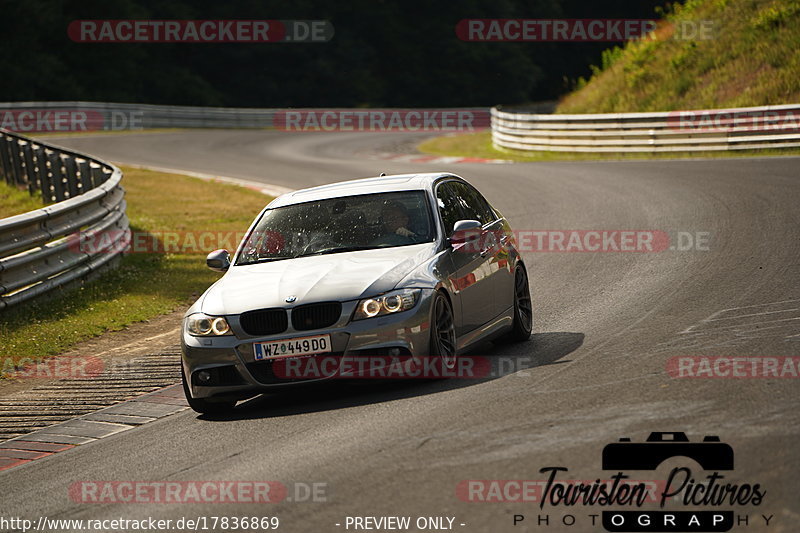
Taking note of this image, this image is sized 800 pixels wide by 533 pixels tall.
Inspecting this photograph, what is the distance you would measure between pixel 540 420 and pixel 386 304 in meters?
1.68

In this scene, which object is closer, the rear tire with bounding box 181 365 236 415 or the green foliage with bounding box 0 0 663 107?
the rear tire with bounding box 181 365 236 415

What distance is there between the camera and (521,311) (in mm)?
10008

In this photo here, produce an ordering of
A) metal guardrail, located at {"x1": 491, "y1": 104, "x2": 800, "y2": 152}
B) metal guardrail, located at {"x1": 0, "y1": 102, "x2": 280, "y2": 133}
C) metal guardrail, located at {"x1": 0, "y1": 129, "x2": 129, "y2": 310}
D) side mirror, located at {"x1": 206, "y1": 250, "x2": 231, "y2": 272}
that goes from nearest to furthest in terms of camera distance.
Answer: side mirror, located at {"x1": 206, "y1": 250, "x2": 231, "y2": 272}
metal guardrail, located at {"x1": 0, "y1": 129, "x2": 129, "y2": 310}
metal guardrail, located at {"x1": 491, "y1": 104, "x2": 800, "y2": 152}
metal guardrail, located at {"x1": 0, "y1": 102, "x2": 280, "y2": 133}

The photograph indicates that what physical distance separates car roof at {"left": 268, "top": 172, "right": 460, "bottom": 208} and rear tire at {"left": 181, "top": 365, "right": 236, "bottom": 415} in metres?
1.95

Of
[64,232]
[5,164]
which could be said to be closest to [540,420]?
[64,232]

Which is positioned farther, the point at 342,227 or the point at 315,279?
the point at 342,227

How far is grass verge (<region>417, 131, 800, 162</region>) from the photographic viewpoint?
90.6ft

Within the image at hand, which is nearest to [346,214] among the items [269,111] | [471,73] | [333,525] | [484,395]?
[484,395]

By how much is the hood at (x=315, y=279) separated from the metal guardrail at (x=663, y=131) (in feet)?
65.2

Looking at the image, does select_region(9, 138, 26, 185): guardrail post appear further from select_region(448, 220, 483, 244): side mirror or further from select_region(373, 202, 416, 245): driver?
select_region(448, 220, 483, 244): side mirror

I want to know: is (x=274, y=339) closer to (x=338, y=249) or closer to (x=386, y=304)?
(x=386, y=304)

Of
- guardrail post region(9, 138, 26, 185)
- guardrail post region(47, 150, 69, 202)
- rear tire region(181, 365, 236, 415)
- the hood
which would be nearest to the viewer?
the hood

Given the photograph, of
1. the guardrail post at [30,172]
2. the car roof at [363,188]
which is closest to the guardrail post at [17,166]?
the guardrail post at [30,172]

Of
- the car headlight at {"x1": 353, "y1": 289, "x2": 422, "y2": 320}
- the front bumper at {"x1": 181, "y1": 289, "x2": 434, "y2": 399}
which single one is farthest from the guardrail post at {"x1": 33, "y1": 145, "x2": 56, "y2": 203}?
the car headlight at {"x1": 353, "y1": 289, "x2": 422, "y2": 320}
